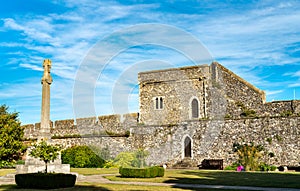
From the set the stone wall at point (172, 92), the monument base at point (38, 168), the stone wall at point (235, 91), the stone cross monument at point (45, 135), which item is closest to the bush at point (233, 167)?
the stone wall at point (235, 91)

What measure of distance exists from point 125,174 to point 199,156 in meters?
10.9

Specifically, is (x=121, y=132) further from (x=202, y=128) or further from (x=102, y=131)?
(x=202, y=128)

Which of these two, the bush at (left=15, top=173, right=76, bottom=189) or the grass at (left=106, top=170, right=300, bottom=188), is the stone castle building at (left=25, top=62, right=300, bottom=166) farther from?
the bush at (left=15, top=173, right=76, bottom=189)

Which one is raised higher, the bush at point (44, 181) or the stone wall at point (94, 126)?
the stone wall at point (94, 126)

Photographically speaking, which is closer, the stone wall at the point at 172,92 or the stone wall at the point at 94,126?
the stone wall at the point at 172,92

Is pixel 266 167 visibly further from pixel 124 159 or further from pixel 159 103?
pixel 159 103

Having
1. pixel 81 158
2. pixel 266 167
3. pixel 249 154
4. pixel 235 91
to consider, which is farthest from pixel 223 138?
pixel 81 158

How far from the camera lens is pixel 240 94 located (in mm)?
32875

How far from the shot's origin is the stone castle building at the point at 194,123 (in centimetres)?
→ 2581

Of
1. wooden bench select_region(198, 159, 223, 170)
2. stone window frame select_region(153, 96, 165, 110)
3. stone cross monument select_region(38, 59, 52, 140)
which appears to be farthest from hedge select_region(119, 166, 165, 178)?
stone window frame select_region(153, 96, 165, 110)

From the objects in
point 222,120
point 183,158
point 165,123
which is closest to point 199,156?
point 183,158

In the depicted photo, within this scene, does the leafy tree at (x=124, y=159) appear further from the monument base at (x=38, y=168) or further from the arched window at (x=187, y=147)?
the monument base at (x=38, y=168)

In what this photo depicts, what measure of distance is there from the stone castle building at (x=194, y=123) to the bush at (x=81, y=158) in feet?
6.95

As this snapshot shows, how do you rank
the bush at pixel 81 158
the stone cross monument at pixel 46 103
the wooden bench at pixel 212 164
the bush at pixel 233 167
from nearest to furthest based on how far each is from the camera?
the stone cross monument at pixel 46 103 < the bush at pixel 233 167 < the wooden bench at pixel 212 164 < the bush at pixel 81 158
